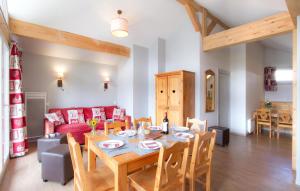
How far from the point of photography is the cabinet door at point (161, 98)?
433 cm

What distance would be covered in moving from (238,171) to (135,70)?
3.72 m

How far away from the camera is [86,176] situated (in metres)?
1.54

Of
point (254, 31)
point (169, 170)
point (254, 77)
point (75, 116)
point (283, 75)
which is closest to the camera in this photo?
point (169, 170)

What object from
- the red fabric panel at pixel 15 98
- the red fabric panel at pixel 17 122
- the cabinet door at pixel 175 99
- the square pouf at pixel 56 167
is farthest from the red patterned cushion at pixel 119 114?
the square pouf at pixel 56 167

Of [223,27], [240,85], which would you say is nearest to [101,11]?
[223,27]

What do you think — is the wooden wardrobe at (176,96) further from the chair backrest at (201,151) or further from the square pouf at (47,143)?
the square pouf at (47,143)

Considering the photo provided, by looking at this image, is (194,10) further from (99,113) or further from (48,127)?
(48,127)

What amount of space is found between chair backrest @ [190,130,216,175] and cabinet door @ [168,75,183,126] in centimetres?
193

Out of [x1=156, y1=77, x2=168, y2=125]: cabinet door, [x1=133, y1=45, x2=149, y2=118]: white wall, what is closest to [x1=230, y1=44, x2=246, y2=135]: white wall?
[x1=156, y1=77, x2=168, y2=125]: cabinet door

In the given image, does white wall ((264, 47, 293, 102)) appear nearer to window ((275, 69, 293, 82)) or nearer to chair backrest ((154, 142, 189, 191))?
window ((275, 69, 293, 82))

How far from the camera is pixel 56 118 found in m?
3.95

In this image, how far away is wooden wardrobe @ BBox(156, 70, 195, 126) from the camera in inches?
153

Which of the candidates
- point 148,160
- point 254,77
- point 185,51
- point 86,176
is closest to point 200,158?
point 148,160

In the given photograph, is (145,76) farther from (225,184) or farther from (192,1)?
(225,184)
